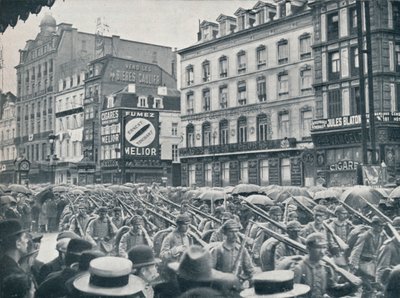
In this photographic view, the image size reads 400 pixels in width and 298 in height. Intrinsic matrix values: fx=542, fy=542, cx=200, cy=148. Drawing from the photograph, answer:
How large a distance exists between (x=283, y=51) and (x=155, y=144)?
37.2 ft

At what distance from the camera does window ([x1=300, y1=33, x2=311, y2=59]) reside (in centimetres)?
3131

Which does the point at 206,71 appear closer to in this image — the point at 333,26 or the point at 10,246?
the point at 333,26

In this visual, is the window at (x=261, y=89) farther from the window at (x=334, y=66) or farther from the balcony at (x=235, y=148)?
the window at (x=334, y=66)

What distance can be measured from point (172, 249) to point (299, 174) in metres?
24.7

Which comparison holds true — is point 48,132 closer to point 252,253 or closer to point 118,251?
point 118,251

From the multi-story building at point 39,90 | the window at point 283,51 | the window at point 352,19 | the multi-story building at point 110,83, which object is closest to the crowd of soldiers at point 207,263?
the multi-story building at point 39,90

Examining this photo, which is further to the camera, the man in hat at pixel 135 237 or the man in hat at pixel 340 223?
the man in hat at pixel 340 223

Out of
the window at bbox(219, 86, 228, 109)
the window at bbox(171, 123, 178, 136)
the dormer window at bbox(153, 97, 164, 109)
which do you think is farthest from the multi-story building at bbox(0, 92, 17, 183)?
the window at bbox(171, 123, 178, 136)

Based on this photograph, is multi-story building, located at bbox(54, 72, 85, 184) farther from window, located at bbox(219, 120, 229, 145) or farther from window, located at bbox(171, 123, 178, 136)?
window, located at bbox(171, 123, 178, 136)

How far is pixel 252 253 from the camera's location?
8484 millimetres

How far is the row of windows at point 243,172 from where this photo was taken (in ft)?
106

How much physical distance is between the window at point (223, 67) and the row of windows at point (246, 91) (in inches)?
31.8

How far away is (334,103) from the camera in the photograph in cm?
2952

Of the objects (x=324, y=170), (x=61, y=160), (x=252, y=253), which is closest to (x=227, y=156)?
(x=324, y=170)
